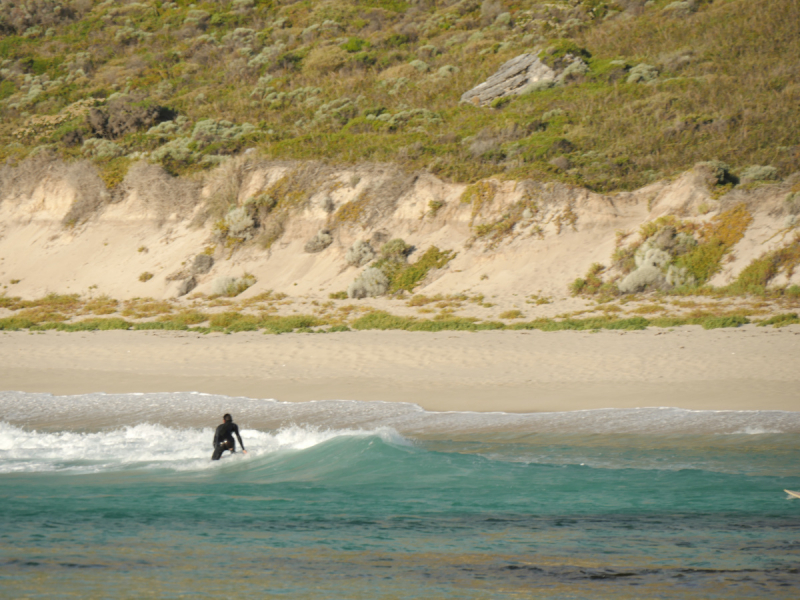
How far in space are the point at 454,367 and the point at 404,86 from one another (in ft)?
94.2

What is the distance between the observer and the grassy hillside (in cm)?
2959

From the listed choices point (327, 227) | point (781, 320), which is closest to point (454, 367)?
point (781, 320)

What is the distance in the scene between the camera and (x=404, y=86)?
1571 inches

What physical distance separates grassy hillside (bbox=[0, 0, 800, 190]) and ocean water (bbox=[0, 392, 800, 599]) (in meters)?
18.7

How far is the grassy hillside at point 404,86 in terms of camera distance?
29.6 meters

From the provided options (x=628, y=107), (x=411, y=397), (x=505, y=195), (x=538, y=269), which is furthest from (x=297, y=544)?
(x=628, y=107)

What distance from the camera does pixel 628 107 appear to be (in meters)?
32.2

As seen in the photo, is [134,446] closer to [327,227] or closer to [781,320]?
[781,320]

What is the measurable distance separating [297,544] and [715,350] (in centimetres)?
1188

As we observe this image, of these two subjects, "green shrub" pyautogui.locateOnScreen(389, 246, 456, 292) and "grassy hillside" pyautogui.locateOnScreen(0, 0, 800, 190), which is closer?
"green shrub" pyautogui.locateOnScreen(389, 246, 456, 292)

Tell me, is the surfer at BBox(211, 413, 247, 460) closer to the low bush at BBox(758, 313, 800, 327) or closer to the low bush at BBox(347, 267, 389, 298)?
the low bush at BBox(758, 313, 800, 327)

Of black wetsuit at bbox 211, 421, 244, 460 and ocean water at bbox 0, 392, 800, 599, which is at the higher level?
black wetsuit at bbox 211, 421, 244, 460

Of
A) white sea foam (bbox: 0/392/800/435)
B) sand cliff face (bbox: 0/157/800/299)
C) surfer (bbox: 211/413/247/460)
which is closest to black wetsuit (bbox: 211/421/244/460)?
surfer (bbox: 211/413/247/460)

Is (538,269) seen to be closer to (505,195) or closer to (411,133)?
(505,195)
